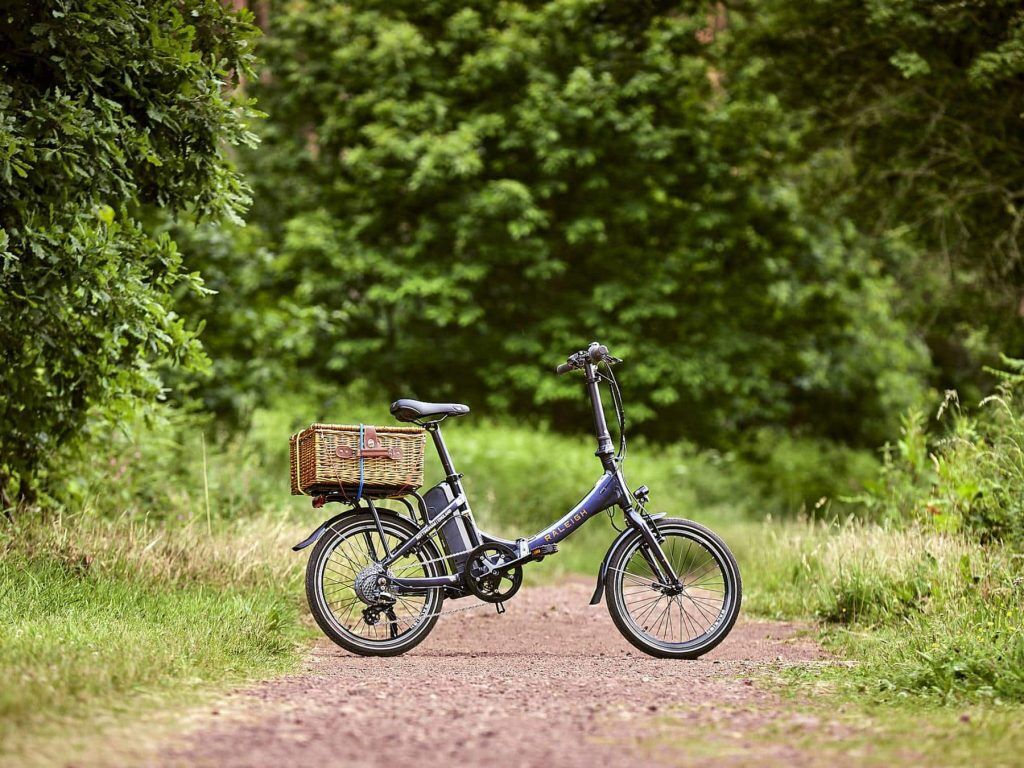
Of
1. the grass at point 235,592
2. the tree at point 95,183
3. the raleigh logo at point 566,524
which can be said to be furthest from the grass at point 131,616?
the raleigh logo at point 566,524

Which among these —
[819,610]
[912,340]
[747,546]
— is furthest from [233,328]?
[912,340]

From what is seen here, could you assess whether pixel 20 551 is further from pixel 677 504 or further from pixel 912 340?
pixel 912 340

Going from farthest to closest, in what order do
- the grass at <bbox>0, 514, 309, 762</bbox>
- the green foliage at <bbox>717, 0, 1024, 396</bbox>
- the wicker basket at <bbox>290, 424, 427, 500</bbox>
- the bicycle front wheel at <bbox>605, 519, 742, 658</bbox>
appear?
the green foliage at <bbox>717, 0, 1024, 396</bbox>
the bicycle front wheel at <bbox>605, 519, 742, 658</bbox>
the wicker basket at <bbox>290, 424, 427, 500</bbox>
the grass at <bbox>0, 514, 309, 762</bbox>

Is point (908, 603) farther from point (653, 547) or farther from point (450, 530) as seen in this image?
point (450, 530)

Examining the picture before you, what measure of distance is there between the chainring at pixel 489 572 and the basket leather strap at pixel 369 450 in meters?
0.71

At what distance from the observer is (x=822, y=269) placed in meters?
17.3

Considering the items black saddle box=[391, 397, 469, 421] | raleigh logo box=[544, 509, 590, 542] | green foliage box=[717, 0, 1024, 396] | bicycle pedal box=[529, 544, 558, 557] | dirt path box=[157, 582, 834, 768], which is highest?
green foliage box=[717, 0, 1024, 396]

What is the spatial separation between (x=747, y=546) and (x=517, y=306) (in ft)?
22.5

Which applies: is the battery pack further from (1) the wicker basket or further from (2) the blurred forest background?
(2) the blurred forest background

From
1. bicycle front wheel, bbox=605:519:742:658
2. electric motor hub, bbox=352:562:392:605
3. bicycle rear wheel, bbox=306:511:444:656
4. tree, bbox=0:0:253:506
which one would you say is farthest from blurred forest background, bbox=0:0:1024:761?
bicycle front wheel, bbox=605:519:742:658

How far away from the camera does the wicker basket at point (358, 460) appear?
5.90m

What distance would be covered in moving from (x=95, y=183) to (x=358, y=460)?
248 cm

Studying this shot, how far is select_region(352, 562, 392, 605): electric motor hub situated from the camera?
6117 millimetres

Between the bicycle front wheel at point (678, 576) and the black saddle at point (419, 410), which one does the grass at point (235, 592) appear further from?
the black saddle at point (419, 410)
